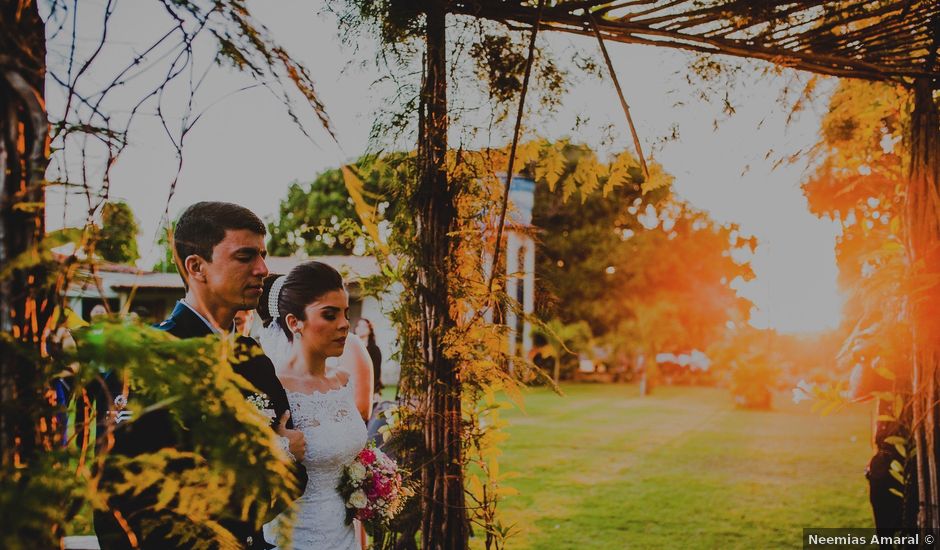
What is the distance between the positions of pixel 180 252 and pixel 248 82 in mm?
1062

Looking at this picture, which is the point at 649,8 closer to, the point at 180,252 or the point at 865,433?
the point at 180,252

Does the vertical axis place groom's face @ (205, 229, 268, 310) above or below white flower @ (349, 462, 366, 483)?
above

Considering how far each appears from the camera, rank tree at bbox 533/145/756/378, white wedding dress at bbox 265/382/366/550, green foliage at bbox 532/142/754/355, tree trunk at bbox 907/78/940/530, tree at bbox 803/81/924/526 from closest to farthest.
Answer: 1. white wedding dress at bbox 265/382/366/550
2. tree trunk at bbox 907/78/940/530
3. tree at bbox 803/81/924/526
4. green foliage at bbox 532/142/754/355
5. tree at bbox 533/145/756/378

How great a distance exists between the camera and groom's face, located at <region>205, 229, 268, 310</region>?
8.16 ft

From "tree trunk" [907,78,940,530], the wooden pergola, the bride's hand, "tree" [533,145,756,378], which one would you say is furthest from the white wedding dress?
"tree" [533,145,756,378]

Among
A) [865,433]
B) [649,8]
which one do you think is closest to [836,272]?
[649,8]

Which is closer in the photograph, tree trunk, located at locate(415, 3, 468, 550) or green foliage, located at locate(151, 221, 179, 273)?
green foliage, located at locate(151, 221, 179, 273)

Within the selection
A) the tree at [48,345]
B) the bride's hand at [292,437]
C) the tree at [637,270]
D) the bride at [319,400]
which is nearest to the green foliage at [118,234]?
the tree at [48,345]

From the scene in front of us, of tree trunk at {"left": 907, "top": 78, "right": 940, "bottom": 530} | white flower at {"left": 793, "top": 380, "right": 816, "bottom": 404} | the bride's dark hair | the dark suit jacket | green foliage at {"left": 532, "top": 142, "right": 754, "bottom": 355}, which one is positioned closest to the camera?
the dark suit jacket

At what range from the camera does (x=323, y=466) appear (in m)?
3.18

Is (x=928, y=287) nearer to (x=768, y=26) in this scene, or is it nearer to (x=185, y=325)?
(x=768, y=26)

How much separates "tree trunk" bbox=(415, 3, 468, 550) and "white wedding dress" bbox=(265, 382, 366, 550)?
449 millimetres

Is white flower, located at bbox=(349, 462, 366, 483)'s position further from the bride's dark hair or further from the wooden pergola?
the bride's dark hair

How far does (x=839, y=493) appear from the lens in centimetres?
919
